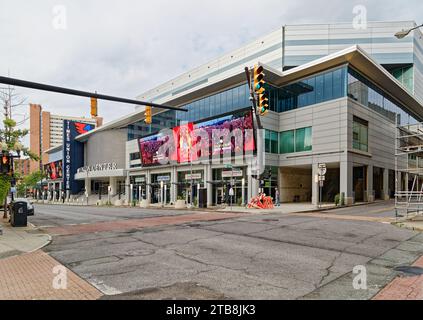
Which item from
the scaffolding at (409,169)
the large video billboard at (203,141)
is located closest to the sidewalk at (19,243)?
the scaffolding at (409,169)

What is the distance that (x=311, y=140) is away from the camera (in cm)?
3397

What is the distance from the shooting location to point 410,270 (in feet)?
22.4

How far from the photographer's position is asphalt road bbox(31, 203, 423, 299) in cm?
552

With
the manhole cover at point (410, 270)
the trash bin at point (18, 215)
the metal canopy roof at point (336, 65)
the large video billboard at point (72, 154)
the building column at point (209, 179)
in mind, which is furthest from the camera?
the large video billboard at point (72, 154)

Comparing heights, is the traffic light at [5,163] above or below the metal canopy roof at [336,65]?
below

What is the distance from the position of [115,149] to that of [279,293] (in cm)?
6565

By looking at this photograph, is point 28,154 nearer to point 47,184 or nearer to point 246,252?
point 246,252

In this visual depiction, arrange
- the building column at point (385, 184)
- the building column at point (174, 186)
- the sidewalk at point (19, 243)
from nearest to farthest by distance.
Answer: the sidewalk at point (19, 243), the building column at point (385, 184), the building column at point (174, 186)

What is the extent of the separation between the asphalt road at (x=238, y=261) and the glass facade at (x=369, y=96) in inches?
950

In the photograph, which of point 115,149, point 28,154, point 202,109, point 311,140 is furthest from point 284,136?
point 115,149

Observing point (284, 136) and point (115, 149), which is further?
point (115, 149)

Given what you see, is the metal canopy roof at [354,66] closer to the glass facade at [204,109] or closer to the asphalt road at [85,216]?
the glass facade at [204,109]

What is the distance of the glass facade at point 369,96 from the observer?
108ft

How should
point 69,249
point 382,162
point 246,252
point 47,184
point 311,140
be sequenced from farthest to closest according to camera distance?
point 47,184 < point 382,162 < point 311,140 < point 69,249 < point 246,252
